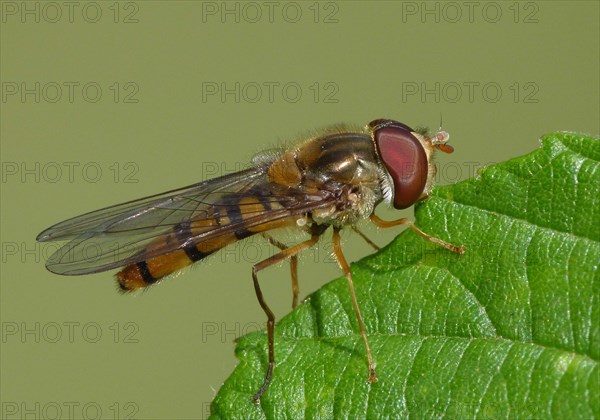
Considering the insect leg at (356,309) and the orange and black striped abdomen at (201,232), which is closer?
the insect leg at (356,309)

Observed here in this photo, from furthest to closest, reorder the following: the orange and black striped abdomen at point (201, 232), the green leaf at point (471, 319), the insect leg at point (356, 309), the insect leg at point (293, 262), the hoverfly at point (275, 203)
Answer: the insect leg at point (293, 262) < the orange and black striped abdomen at point (201, 232) < the hoverfly at point (275, 203) < the insect leg at point (356, 309) < the green leaf at point (471, 319)

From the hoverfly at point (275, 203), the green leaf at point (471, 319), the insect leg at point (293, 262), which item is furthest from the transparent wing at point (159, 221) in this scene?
the green leaf at point (471, 319)

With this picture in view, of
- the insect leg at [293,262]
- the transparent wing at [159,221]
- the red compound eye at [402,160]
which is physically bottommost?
the insect leg at [293,262]

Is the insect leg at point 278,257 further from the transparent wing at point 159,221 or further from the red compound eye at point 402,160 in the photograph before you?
the red compound eye at point 402,160

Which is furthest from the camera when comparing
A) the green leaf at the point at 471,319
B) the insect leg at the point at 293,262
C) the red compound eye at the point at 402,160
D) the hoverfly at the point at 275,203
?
the insect leg at the point at 293,262

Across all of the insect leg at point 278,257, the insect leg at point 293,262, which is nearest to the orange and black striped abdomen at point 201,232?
the insect leg at point 278,257

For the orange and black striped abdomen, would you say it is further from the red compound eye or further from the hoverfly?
the red compound eye

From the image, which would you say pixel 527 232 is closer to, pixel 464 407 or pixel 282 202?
pixel 464 407

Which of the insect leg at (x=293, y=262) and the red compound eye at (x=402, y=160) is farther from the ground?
the red compound eye at (x=402, y=160)

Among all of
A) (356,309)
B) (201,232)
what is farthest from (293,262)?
(356,309)
